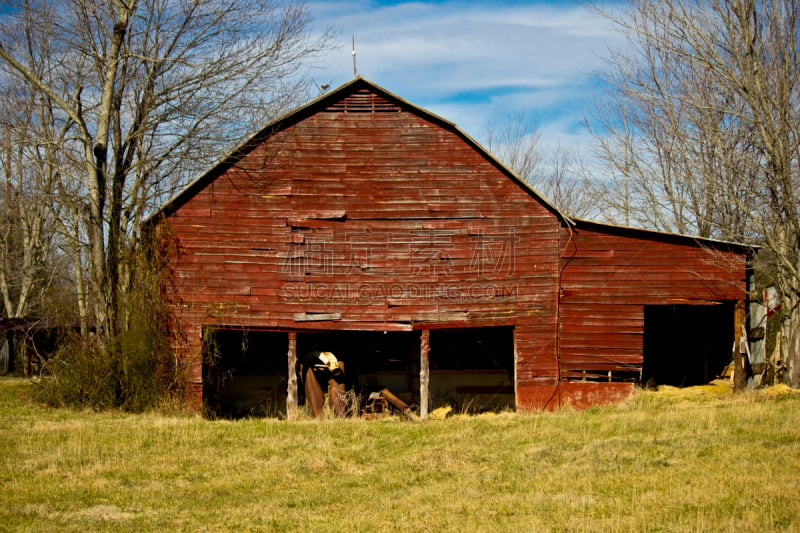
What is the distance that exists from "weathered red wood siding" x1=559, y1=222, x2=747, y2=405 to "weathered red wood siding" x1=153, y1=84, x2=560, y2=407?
381mm

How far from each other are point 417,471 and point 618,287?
7.03 m

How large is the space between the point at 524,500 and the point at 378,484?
2.13m

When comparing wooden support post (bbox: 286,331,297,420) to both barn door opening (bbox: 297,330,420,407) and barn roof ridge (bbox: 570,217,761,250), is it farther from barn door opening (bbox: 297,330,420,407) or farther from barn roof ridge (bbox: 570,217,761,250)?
barn roof ridge (bbox: 570,217,761,250)

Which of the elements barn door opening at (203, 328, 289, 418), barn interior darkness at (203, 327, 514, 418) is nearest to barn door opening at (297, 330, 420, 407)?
barn interior darkness at (203, 327, 514, 418)

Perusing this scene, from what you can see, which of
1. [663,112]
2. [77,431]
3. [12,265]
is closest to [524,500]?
[77,431]

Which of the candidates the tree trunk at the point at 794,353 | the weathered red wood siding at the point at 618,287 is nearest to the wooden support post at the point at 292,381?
the weathered red wood siding at the point at 618,287

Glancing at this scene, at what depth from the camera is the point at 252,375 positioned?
20.0 m

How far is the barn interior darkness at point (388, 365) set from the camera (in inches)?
774

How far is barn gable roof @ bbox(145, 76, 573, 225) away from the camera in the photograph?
661 inches

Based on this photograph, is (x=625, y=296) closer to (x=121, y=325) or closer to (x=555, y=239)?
(x=555, y=239)

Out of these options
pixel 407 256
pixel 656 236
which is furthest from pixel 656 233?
pixel 407 256

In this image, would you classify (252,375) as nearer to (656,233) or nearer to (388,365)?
(388,365)

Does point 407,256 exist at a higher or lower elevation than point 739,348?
higher

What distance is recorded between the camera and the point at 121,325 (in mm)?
17297
